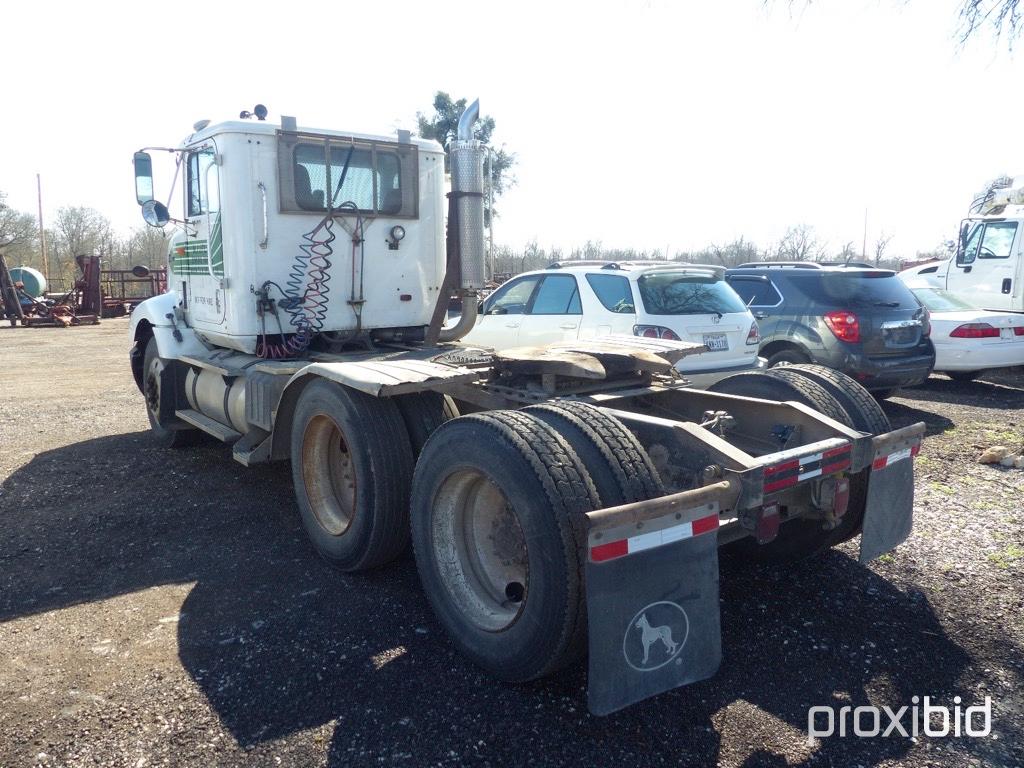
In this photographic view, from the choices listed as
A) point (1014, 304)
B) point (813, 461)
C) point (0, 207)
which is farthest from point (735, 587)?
point (0, 207)

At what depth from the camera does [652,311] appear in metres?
7.02

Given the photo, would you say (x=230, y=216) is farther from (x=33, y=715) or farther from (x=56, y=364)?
(x=56, y=364)

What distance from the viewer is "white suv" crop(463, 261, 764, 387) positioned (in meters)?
7.08

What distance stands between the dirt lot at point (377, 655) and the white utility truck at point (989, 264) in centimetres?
851

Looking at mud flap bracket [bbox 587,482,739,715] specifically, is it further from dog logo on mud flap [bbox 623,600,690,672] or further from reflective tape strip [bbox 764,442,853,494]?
reflective tape strip [bbox 764,442,853,494]

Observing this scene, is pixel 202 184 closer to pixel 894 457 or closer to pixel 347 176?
pixel 347 176

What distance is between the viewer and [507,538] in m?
3.57

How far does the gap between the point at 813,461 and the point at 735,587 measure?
3.62 feet

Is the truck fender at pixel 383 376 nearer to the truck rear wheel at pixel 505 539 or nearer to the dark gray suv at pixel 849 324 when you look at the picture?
the truck rear wheel at pixel 505 539

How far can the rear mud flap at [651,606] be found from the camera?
270 cm

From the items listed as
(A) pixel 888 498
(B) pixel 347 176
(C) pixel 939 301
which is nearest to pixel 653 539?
(A) pixel 888 498

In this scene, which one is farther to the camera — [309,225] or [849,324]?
[849,324]

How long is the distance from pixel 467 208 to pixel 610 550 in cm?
366

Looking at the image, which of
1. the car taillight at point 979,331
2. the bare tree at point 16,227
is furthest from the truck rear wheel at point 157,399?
the bare tree at point 16,227
